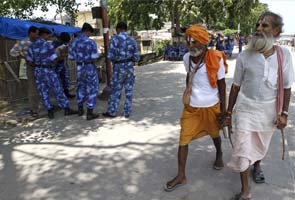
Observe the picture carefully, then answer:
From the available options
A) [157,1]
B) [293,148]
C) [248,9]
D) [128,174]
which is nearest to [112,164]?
[128,174]

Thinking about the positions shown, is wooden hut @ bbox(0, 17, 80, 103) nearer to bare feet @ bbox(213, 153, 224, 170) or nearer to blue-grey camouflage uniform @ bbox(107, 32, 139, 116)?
blue-grey camouflage uniform @ bbox(107, 32, 139, 116)

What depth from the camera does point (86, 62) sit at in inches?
249

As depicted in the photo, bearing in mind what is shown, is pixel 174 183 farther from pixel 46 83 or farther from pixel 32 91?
pixel 32 91

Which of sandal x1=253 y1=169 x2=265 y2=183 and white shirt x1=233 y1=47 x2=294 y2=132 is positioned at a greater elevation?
white shirt x1=233 y1=47 x2=294 y2=132

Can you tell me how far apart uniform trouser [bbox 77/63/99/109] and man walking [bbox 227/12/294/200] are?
11.6 feet

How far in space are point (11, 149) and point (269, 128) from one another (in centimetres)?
349

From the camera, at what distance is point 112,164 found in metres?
4.33

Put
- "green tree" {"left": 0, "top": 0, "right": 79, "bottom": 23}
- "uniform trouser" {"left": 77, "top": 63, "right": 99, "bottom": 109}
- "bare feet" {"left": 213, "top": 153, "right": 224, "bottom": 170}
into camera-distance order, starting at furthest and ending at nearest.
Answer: "green tree" {"left": 0, "top": 0, "right": 79, "bottom": 23}
"uniform trouser" {"left": 77, "top": 63, "right": 99, "bottom": 109}
"bare feet" {"left": 213, "top": 153, "right": 224, "bottom": 170}

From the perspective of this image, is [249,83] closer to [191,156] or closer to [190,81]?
[190,81]

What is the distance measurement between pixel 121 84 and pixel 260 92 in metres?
3.57

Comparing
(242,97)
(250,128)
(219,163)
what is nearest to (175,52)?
(219,163)

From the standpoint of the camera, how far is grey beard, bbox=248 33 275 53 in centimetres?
300

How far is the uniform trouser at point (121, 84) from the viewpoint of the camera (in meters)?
6.25

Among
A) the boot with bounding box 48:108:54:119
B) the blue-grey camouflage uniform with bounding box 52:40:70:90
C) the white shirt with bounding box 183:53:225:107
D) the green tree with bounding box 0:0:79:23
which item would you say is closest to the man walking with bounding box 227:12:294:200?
the white shirt with bounding box 183:53:225:107
